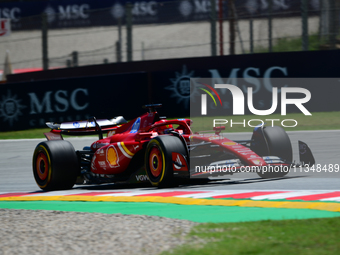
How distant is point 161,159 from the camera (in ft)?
24.6

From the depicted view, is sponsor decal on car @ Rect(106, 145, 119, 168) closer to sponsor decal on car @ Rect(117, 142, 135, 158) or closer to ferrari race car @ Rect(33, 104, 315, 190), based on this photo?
ferrari race car @ Rect(33, 104, 315, 190)

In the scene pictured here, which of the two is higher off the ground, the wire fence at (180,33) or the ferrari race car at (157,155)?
the wire fence at (180,33)

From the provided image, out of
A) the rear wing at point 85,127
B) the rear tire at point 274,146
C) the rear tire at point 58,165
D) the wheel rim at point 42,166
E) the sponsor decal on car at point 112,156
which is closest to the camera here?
the rear tire at point 274,146

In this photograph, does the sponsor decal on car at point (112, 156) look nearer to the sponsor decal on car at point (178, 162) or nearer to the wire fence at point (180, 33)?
the sponsor decal on car at point (178, 162)

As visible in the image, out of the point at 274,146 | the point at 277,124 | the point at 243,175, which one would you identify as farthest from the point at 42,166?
the point at 277,124

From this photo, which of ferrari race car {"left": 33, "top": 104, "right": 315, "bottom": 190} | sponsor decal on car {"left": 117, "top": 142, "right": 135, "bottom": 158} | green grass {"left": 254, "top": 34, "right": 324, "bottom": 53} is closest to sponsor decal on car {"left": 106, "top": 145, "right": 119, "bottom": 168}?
ferrari race car {"left": 33, "top": 104, "right": 315, "bottom": 190}

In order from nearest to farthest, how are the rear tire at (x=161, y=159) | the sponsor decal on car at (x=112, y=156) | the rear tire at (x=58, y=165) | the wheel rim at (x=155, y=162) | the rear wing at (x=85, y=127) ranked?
the rear tire at (x=161, y=159) < the wheel rim at (x=155, y=162) < the sponsor decal on car at (x=112, y=156) < the rear tire at (x=58, y=165) < the rear wing at (x=85, y=127)

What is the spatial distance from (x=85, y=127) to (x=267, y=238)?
5.49 metres

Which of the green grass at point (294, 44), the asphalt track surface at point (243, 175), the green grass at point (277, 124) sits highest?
the green grass at point (294, 44)

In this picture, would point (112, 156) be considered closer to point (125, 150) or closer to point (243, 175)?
point (125, 150)

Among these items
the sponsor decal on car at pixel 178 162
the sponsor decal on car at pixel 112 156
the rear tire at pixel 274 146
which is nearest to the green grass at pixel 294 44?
the rear tire at pixel 274 146

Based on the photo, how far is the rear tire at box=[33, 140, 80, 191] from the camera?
8438 mm

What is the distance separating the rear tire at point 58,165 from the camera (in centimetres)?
844

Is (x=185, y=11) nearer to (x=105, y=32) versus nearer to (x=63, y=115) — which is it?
(x=105, y=32)
